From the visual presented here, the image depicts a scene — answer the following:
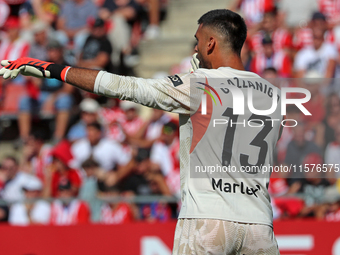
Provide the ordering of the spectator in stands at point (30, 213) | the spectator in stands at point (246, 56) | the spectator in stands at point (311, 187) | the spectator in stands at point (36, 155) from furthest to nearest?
1. the spectator in stands at point (246, 56)
2. the spectator in stands at point (36, 155)
3. the spectator in stands at point (30, 213)
4. the spectator in stands at point (311, 187)

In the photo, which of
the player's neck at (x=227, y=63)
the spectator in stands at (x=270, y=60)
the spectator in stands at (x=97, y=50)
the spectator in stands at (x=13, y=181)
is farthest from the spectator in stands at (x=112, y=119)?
the player's neck at (x=227, y=63)

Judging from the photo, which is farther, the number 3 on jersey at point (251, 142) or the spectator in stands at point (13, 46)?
the spectator in stands at point (13, 46)

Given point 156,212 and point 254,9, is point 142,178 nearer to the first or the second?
point 156,212

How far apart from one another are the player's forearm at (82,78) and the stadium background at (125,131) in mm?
3486

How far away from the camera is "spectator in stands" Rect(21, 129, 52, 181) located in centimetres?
745

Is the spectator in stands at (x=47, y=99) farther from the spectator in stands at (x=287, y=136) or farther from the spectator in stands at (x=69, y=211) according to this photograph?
the spectator in stands at (x=287, y=136)

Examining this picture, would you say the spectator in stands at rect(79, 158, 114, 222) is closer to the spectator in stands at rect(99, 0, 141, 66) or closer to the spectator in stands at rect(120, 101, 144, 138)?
the spectator in stands at rect(120, 101, 144, 138)

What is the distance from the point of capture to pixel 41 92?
872 cm

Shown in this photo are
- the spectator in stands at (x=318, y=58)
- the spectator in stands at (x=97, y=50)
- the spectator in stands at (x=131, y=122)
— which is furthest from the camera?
the spectator in stands at (x=97, y=50)

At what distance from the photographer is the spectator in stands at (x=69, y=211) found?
6176 mm

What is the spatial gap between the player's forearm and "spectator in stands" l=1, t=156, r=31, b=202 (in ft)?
16.2

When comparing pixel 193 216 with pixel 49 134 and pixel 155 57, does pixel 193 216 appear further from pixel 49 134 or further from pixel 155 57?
pixel 155 57

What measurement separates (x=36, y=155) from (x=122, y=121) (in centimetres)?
146

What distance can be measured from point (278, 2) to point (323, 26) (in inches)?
58.1
